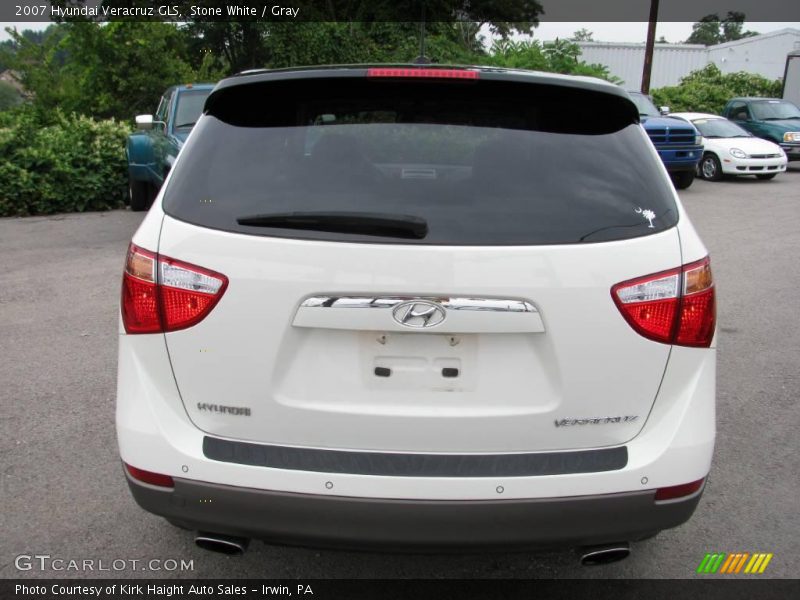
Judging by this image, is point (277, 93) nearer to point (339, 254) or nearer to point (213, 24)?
point (339, 254)

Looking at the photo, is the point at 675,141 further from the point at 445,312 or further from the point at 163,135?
the point at 445,312

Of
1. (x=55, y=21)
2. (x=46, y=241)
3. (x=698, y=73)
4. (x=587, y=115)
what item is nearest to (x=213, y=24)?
(x=55, y=21)

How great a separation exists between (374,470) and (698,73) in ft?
110

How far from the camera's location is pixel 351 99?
2.53m

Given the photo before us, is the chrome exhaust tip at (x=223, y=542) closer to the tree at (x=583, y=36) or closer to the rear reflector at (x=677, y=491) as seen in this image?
the rear reflector at (x=677, y=491)

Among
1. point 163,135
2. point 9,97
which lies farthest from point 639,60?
point 163,135

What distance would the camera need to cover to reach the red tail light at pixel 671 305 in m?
2.28

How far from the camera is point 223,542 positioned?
2.47 m

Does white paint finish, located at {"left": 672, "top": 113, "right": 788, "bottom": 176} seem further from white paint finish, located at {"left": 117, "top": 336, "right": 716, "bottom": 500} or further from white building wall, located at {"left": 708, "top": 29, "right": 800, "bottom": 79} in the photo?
white building wall, located at {"left": 708, "top": 29, "right": 800, "bottom": 79}

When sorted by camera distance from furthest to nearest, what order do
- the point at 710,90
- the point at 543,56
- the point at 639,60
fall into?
1. the point at 639,60
2. the point at 710,90
3. the point at 543,56

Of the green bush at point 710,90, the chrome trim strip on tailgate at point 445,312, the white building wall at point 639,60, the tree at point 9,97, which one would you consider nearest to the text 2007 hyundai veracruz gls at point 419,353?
the chrome trim strip on tailgate at point 445,312

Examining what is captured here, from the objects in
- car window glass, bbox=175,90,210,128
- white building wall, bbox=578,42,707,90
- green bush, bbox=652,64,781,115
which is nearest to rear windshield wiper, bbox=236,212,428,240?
car window glass, bbox=175,90,210,128

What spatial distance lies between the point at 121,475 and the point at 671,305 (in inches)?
108

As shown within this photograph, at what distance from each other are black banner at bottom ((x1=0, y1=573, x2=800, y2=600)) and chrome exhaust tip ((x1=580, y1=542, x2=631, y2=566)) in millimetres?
556
